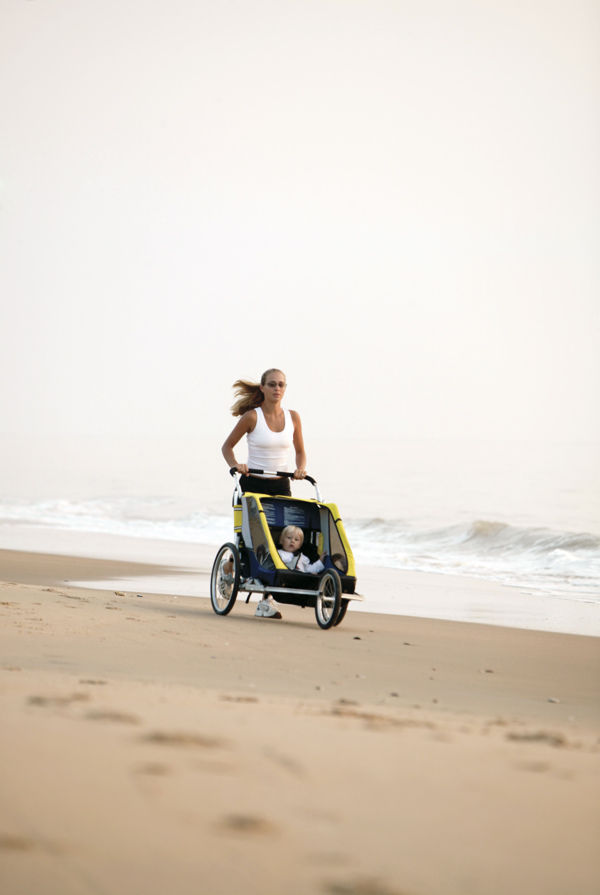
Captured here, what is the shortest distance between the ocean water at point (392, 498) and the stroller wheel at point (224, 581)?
533cm

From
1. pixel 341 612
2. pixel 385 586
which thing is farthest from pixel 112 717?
pixel 385 586

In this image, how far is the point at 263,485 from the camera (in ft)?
24.4

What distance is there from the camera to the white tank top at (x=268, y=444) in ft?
23.8

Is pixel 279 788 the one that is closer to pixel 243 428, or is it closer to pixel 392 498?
pixel 243 428

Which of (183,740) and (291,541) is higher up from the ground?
(291,541)

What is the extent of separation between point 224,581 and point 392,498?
2746 cm

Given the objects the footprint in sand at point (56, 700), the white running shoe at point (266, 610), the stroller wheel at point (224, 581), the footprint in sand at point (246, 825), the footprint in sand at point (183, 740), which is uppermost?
the stroller wheel at point (224, 581)

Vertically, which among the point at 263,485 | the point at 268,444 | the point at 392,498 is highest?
the point at 392,498

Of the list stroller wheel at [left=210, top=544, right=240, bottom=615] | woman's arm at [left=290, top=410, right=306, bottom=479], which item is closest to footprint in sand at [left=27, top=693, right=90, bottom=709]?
stroller wheel at [left=210, top=544, right=240, bottom=615]

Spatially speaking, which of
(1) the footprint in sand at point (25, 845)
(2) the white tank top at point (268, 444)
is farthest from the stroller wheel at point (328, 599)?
(1) the footprint in sand at point (25, 845)

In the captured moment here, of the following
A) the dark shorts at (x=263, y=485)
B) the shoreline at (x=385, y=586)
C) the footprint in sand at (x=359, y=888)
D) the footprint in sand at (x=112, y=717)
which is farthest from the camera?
the shoreline at (x=385, y=586)

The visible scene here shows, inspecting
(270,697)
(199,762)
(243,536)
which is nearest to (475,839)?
(199,762)

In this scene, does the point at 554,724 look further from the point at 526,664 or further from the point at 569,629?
the point at 569,629

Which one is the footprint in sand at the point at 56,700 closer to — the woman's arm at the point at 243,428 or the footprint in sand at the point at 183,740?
the footprint in sand at the point at 183,740
